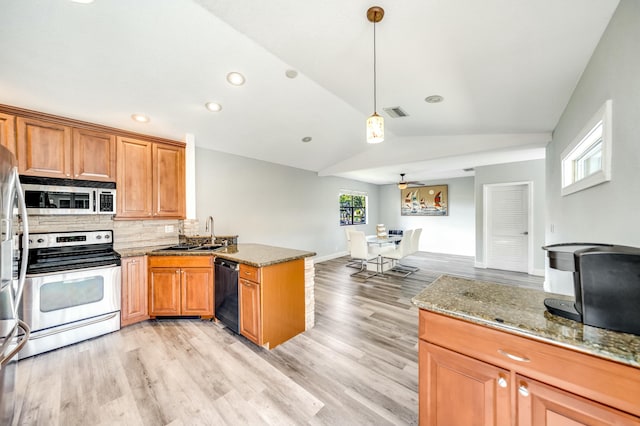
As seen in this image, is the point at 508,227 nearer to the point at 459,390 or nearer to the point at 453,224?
the point at 453,224

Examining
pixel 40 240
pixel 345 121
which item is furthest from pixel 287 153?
pixel 40 240

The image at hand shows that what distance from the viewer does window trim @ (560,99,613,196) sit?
1425 mm

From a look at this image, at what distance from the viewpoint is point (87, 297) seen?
8.15 ft

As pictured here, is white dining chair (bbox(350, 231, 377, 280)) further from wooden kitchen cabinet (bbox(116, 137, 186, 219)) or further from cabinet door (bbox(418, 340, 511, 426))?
cabinet door (bbox(418, 340, 511, 426))

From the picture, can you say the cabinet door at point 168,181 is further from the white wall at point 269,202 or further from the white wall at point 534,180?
the white wall at point 534,180

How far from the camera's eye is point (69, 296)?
2393 mm

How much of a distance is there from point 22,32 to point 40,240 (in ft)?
6.38

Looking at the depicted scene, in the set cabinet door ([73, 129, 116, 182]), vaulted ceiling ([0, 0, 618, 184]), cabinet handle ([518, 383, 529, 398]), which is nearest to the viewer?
cabinet handle ([518, 383, 529, 398])

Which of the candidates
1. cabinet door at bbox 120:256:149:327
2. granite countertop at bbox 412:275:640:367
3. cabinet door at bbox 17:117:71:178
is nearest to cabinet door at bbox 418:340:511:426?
granite countertop at bbox 412:275:640:367

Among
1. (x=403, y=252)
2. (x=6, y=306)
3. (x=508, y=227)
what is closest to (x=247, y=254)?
(x=6, y=306)

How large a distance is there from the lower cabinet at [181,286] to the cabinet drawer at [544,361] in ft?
8.40

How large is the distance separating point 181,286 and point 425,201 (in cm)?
734

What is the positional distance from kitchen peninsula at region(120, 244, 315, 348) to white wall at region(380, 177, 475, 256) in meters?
6.21

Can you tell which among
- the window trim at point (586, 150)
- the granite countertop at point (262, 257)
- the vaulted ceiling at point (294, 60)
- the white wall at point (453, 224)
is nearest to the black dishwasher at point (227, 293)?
the granite countertop at point (262, 257)
